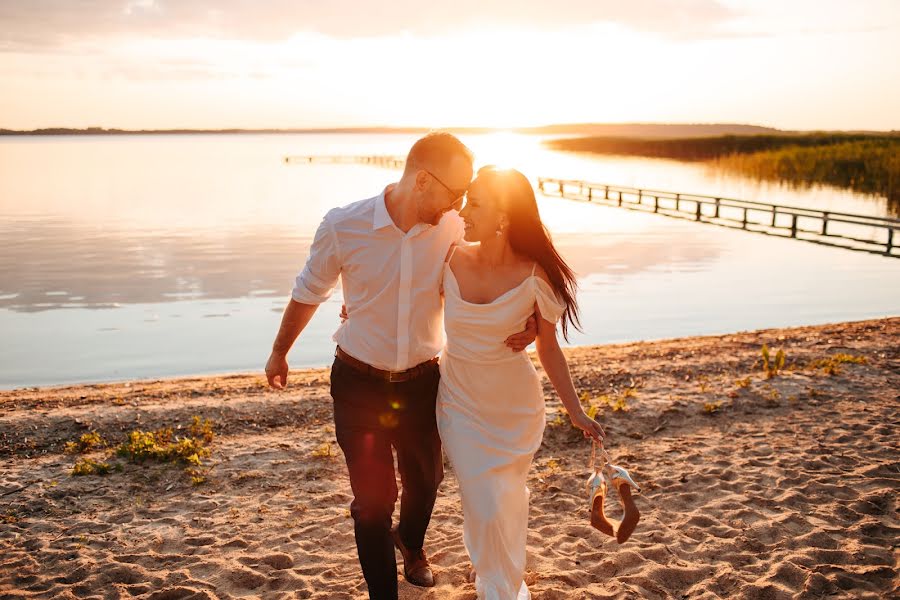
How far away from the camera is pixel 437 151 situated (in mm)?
3271

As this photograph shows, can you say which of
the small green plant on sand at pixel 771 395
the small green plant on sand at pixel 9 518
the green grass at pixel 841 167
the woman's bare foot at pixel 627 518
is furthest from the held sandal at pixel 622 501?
the green grass at pixel 841 167

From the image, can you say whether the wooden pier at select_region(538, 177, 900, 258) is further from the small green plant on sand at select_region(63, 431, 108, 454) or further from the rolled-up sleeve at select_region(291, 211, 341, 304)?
the rolled-up sleeve at select_region(291, 211, 341, 304)

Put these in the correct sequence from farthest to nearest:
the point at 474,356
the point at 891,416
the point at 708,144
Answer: the point at 708,144, the point at 891,416, the point at 474,356

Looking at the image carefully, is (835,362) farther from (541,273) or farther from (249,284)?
(249,284)

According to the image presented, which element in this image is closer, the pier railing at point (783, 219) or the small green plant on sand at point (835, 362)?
the small green plant on sand at point (835, 362)

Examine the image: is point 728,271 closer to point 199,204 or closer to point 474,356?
point 474,356

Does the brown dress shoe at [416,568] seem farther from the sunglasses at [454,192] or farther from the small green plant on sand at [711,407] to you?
the small green plant on sand at [711,407]

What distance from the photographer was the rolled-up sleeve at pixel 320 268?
11.6 feet

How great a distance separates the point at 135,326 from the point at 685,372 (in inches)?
395

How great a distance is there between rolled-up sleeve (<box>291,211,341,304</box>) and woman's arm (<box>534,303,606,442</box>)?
3.12ft

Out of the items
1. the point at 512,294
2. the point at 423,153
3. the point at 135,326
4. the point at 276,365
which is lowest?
the point at 135,326

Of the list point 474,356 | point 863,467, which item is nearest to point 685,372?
point 863,467

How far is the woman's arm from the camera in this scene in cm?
348

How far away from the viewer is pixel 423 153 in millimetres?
3277
